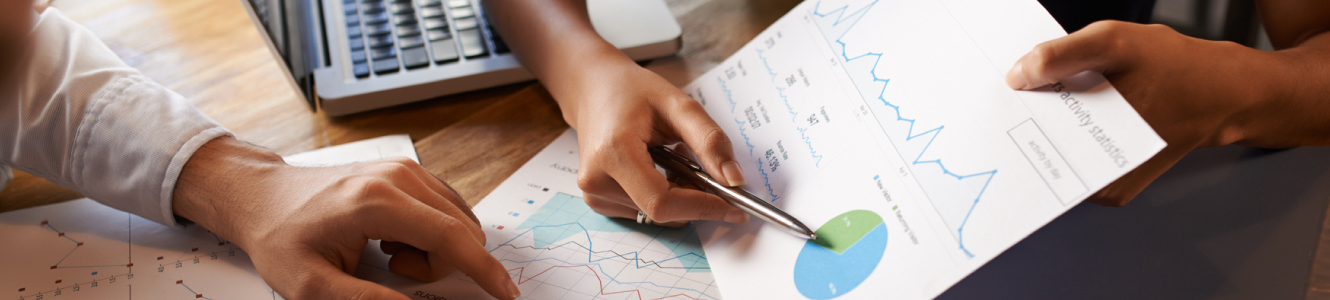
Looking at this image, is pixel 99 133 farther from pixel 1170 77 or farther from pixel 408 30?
pixel 1170 77

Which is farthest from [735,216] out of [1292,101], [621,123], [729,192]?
[1292,101]

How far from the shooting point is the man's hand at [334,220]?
1.51 ft

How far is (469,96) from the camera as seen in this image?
0.73m

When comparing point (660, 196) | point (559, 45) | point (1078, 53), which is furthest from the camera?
point (559, 45)

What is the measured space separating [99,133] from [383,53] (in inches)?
10.3

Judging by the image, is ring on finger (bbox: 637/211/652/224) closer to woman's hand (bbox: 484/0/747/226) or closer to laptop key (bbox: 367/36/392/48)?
woman's hand (bbox: 484/0/747/226)

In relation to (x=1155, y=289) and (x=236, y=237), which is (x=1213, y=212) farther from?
(x=236, y=237)

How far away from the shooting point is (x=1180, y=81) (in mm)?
393

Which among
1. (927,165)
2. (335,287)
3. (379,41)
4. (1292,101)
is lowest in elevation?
(1292,101)

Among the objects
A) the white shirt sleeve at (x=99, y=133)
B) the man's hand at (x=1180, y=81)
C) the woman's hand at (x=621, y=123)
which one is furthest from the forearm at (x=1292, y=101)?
the white shirt sleeve at (x=99, y=133)

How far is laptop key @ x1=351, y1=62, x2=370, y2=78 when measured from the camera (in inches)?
27.5

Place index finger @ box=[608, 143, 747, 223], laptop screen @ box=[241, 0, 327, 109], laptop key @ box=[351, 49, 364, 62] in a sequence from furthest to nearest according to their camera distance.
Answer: laptop key @ box=[351, 49, 364, 62] < laptop screen @ box=[241, 0, 327, 109] < index finger @ box=[608, 143, 747, 223]

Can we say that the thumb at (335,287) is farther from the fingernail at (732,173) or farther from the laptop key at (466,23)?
the laptop key at (466,23)

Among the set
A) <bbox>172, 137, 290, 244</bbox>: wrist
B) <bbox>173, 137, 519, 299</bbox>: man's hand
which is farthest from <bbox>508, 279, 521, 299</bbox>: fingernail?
<bbox>172, 137, 290, 244</bbox>: wrist
